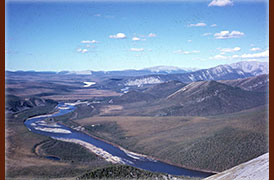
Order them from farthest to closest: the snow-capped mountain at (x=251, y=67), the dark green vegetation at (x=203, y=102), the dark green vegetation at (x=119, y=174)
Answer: the snow-capped mountain at (x=251, y=67)
the dark green vegetation at (x=203, y=102)
the dark green vegetation at (x=119, y=174)

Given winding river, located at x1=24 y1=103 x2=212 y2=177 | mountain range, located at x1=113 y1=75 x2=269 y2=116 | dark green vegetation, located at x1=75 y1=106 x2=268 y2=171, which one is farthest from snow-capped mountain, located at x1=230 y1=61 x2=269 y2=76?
winding river, located at x1=24 y1=103 x2=212 y2=177

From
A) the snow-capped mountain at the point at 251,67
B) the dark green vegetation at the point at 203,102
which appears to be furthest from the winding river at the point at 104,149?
the snow-capped mountain at the point at 251,67

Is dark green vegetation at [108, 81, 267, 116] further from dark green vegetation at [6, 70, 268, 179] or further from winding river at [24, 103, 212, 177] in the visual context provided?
winding river at [24, 103, 212, 177]

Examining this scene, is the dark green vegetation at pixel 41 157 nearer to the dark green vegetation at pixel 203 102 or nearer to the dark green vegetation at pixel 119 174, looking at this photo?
the dark green vegetation at pixel 119 174

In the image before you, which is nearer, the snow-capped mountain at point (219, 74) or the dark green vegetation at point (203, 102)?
the dark green vegetation at point (203, 102)

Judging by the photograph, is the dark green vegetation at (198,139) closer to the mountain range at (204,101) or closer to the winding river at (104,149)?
the winding river at (104,149)

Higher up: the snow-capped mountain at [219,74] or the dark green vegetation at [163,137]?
the snow-capped mountain at [219,74]

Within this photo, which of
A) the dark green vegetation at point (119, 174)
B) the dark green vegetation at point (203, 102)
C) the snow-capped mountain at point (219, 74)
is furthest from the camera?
the snow-capped mountain at point (219, 74)

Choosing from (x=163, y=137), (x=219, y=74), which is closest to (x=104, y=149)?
(x=163, y=137)

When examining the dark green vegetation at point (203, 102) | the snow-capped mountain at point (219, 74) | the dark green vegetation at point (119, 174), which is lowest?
the dark green vegetation at point (119, 174)

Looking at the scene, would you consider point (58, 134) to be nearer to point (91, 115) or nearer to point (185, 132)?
point (91, 115)
